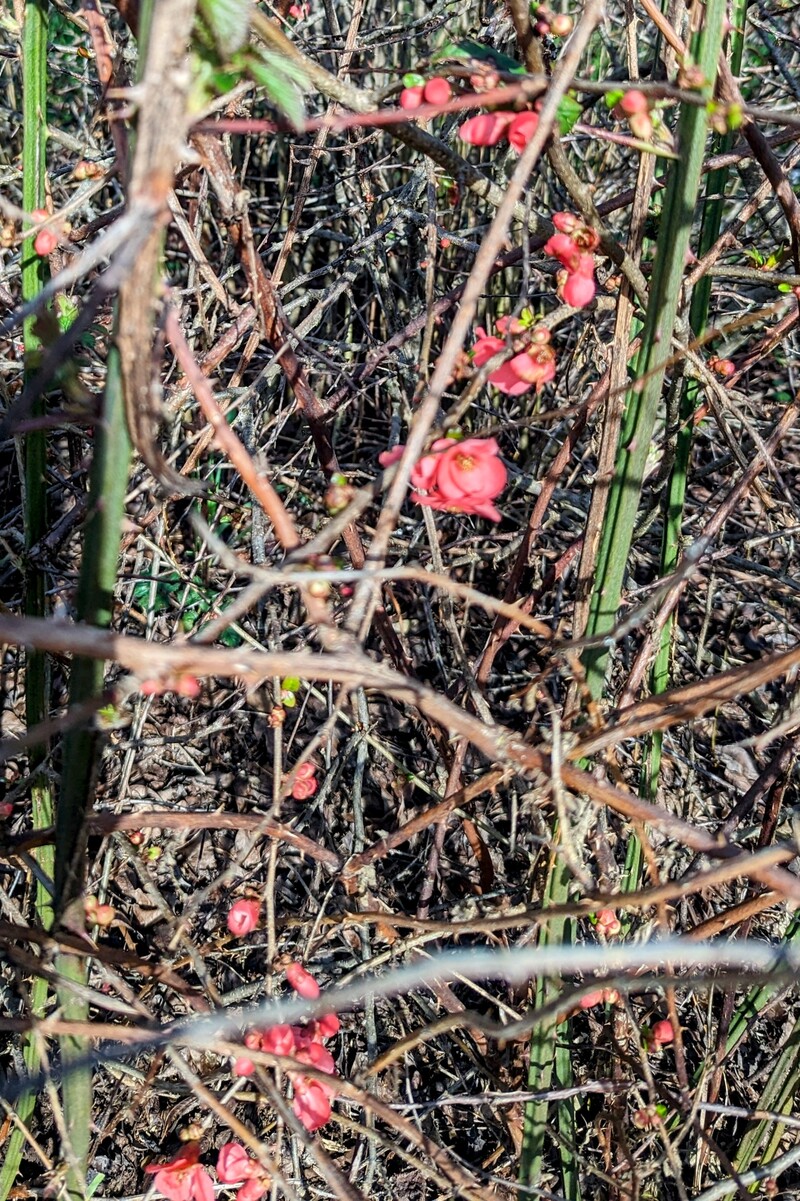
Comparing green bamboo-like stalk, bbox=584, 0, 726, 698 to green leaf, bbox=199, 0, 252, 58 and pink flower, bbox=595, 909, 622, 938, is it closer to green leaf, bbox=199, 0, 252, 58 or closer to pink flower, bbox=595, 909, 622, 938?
pink flower, bbox=595, 909, 622, 938

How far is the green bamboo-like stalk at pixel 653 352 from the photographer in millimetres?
809

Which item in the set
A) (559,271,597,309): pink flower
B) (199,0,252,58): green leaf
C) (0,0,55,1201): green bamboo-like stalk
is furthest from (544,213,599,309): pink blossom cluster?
(0,0,55,1201): green bamboo-like stalk

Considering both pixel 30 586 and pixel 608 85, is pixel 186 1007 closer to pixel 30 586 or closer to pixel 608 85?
pixel 30 586

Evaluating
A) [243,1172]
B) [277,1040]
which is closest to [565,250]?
[277,1040]

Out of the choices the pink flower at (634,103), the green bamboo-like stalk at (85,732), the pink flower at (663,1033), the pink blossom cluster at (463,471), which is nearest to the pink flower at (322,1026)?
the green bamboo-like stalk at (85,732)

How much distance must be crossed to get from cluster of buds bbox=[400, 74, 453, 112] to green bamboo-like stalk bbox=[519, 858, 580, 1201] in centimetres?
70

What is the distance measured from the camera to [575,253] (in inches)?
36.8

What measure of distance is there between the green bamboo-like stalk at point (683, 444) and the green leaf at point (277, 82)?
24.0 inches

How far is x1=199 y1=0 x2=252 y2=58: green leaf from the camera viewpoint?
63 centimetres

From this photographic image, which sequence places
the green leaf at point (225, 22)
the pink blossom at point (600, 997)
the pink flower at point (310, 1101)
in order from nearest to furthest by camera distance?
the green leaf at point (225, 22) → the pink flower at point (310, 1101) → the pink blossom at point (600, 997)

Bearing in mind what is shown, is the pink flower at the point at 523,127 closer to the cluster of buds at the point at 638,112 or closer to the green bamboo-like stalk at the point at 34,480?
the cluster of buds at the point at 638,112

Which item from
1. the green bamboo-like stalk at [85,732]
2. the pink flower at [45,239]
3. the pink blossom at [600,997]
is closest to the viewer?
the green bamboo-like stalk at [85,732]

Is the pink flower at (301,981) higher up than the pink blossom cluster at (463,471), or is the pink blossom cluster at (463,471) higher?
the pink blossom cluster at (463,471)

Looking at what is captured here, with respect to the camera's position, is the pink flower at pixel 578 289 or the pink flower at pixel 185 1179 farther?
the pink flower at pixel 185 1179
